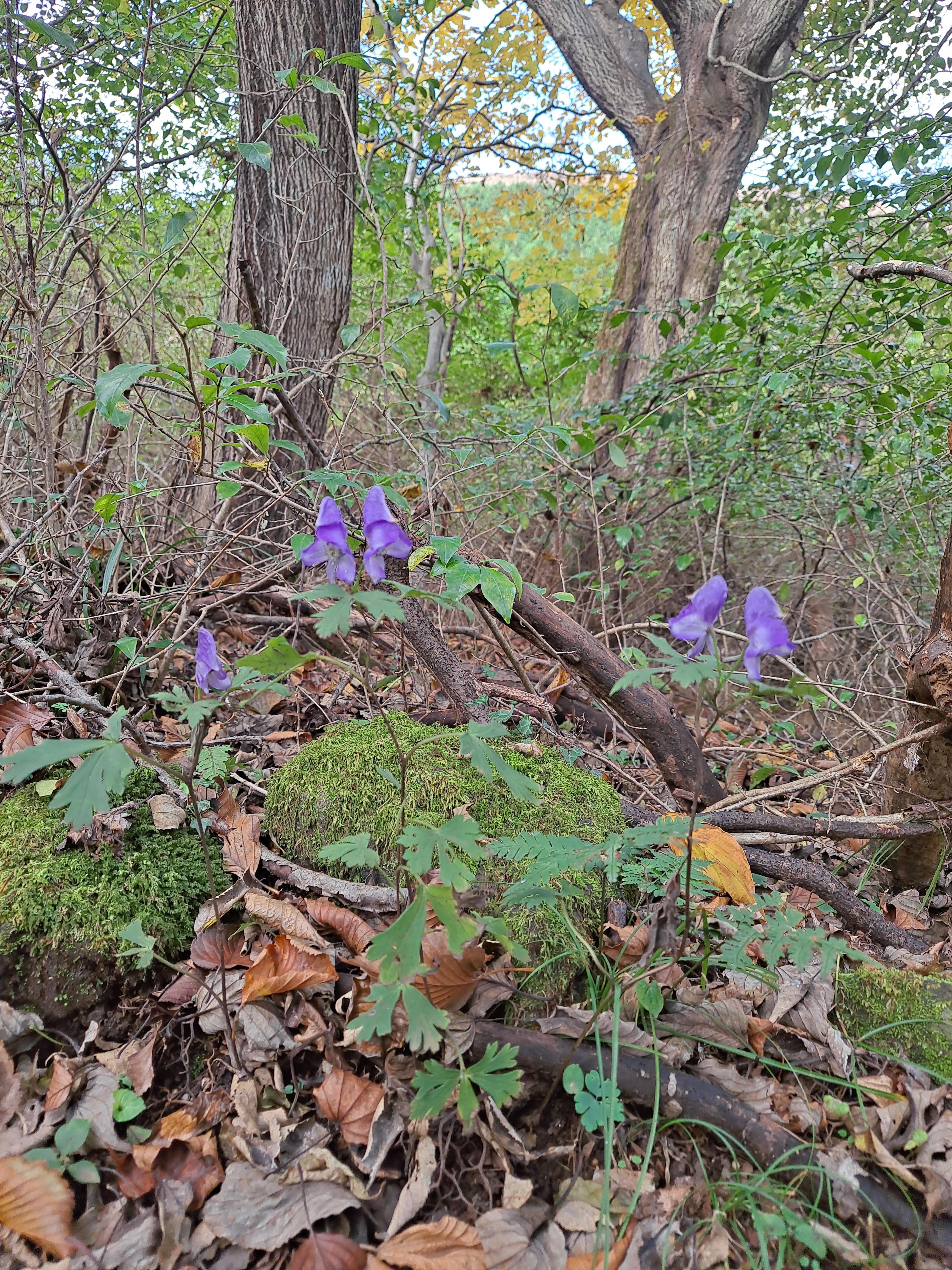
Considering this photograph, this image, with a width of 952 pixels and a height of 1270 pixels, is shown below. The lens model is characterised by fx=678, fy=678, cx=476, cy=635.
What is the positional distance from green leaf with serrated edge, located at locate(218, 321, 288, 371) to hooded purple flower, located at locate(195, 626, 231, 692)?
902mm

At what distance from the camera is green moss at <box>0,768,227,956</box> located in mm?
1565

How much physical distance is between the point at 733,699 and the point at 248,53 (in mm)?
4272

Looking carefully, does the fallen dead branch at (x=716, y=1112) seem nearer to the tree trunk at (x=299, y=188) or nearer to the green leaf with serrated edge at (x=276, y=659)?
the green leaf with serrated edge at (x=276, y=659)

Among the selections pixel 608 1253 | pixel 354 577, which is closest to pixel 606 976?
pixel 608 1253

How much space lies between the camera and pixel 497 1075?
1229 millimetres

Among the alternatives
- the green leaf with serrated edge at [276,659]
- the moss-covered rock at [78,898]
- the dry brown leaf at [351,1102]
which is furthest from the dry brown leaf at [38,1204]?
the green leaf with serrated edge at [276,659]

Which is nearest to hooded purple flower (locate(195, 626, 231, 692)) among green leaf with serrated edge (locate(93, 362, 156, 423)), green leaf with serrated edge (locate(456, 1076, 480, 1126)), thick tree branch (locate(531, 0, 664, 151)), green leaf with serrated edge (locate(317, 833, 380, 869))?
green leaf with serrated edge (locate(317, 833, 380, 869))

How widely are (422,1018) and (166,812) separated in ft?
3.89

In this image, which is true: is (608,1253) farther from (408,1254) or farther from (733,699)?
(733,699)

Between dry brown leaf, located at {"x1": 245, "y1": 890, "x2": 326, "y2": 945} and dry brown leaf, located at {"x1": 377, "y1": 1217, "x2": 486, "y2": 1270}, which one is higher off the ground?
dry brown leaf, located at {"x1": 245, "y1": 890, "x2": 326, "y2": 945}

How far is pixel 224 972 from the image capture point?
1362 mm

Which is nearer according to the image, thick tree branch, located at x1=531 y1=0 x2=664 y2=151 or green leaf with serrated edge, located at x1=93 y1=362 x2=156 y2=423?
green leaf with serrated edge, located at x1=93 y1=362 x2=156 y2=423

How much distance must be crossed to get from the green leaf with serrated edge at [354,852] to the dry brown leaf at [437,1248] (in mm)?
616

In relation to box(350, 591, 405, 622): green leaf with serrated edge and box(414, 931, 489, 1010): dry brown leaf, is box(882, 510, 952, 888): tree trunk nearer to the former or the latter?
box(414, 931, 489, 1010): dry brown leaf
